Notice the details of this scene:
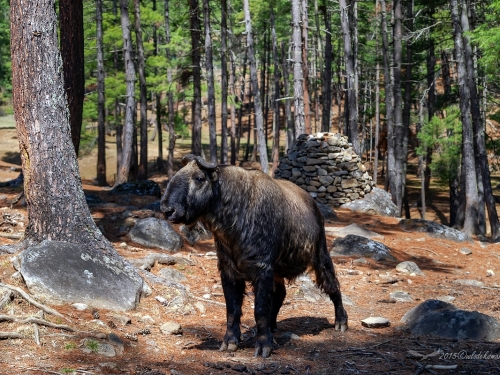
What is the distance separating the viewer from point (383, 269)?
492 inches

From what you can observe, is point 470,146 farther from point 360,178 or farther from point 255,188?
point 255,188

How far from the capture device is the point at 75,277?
23.8 feet

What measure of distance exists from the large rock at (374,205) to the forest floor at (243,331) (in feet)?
28.5

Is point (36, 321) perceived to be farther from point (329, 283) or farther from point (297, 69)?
point (297, 69)

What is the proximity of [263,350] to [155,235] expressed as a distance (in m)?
5.52

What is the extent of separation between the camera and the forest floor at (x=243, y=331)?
19.0 ft

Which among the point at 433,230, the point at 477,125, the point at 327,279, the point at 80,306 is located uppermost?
the point at 477,125

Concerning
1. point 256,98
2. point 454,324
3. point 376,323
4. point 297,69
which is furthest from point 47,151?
point 256,98

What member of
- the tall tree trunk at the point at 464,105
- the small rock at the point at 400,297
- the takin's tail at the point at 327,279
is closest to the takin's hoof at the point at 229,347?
the takin's tail at the point at 327,279

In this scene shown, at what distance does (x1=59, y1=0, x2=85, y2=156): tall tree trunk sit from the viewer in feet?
39.0

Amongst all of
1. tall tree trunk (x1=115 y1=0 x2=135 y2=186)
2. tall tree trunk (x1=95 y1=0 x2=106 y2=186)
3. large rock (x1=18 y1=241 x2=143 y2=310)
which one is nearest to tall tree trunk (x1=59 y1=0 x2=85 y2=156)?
large rock (x1=18 y1=241 x2=143 y2=310)

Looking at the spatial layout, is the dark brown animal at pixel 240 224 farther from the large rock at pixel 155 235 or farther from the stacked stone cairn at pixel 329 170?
the stacked stone cairn at pixel 329 170

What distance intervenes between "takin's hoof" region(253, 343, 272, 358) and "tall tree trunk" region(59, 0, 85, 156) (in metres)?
7.26

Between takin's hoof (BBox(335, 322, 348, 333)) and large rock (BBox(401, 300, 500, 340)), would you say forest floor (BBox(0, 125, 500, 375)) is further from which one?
large rock (BBox(401, 300, 500, 340))
